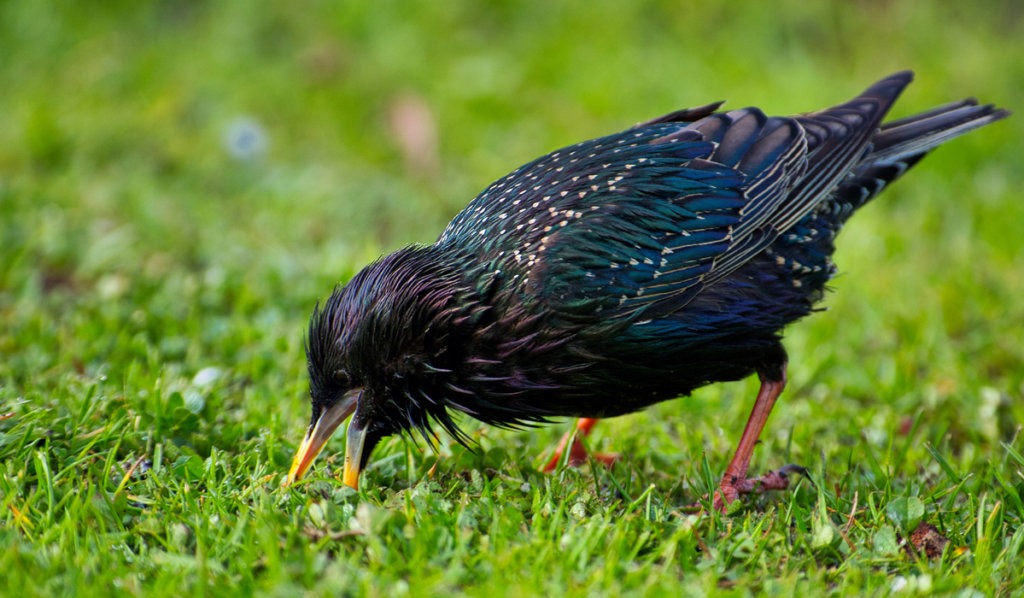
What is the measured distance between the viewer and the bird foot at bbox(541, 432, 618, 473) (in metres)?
3.95

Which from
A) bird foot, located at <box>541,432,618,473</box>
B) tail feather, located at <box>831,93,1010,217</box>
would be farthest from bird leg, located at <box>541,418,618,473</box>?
tail feather, located at <box>831,93,1010,217</box>

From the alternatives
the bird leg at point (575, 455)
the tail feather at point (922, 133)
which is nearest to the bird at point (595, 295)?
the bird leg at point (575, 455)

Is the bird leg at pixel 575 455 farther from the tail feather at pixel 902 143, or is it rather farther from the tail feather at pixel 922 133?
the tail feather at pixel 922 133

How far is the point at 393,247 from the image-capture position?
6.34m

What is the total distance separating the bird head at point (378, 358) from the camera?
3.49 meters

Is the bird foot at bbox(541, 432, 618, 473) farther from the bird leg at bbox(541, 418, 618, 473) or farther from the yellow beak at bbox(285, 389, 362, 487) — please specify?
the yellow beak at bbox(285, 389, 362, 487)

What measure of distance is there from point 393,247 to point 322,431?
2899 mm

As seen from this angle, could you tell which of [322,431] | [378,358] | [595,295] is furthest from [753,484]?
[322,431]

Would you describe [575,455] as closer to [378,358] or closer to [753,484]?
[753,484]

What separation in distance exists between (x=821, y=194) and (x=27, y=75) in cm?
595

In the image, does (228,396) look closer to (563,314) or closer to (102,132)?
(563,314)

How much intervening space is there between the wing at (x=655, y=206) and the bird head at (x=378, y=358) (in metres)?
0.29

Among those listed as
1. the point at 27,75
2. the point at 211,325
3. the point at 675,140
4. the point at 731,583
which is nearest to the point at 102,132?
the point at 27,75

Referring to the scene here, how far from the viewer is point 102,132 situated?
704 centimetres
